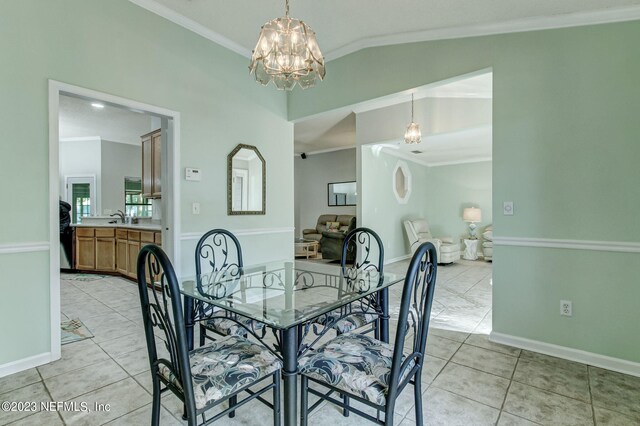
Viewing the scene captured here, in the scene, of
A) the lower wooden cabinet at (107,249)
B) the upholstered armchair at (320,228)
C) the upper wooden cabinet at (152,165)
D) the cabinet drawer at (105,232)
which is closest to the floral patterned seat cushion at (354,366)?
the upper wooden cabinet at (152,165)

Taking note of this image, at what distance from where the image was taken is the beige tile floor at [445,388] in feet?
5.55

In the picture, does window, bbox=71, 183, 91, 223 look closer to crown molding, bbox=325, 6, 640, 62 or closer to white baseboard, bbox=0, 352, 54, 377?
white baseboard, bbox=0, 352, 54, 377

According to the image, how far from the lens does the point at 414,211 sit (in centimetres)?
778

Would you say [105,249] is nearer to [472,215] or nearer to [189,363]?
[189,363]

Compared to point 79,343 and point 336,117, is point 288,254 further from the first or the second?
point 336,117

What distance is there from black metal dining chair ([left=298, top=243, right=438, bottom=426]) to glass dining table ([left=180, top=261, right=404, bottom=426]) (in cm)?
11

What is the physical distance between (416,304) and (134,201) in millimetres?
8290

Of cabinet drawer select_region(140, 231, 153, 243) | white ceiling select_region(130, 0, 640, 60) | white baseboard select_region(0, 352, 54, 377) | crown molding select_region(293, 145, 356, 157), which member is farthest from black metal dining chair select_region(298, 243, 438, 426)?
crown molding select_region(293, 145, 356, 157)

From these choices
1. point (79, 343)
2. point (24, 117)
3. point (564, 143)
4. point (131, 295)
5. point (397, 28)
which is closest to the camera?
point (24, 117)

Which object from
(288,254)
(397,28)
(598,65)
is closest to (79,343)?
(288,254)

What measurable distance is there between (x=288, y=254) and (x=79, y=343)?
237 cm

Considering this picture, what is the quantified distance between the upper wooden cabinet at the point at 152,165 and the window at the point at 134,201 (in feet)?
9.79

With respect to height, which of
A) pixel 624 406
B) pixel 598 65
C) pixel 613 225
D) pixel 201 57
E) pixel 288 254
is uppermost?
pixel 201 57

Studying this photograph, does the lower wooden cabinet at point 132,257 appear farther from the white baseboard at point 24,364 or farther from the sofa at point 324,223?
the sofa at point 324,223
